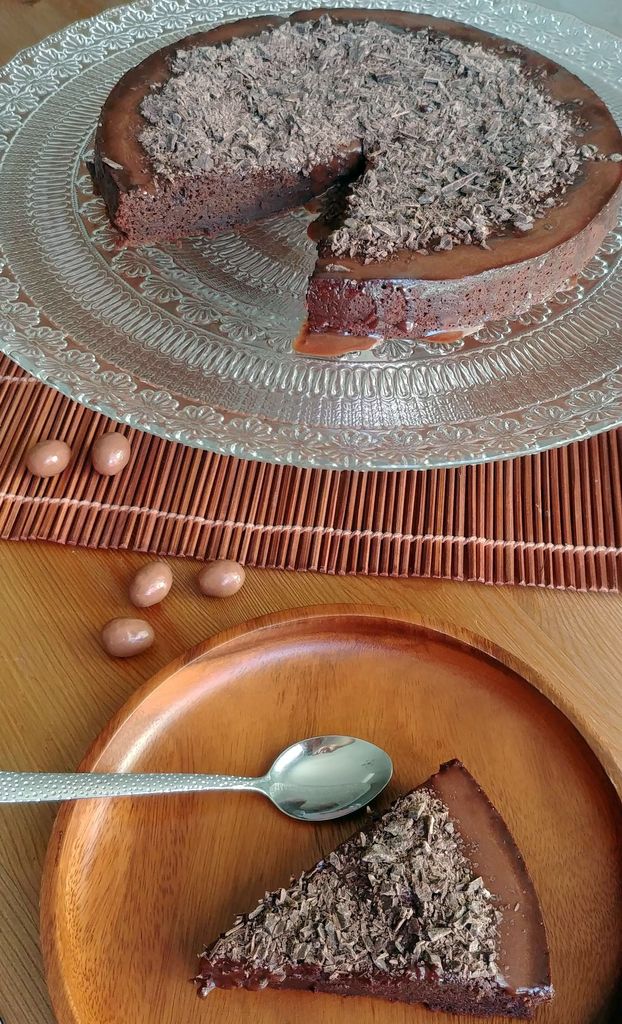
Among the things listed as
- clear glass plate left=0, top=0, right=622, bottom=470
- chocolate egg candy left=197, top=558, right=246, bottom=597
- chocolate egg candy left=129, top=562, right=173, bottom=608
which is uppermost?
clear glass plate left=0, top=0, right=622, bottom=470

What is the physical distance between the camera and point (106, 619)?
1.41 m

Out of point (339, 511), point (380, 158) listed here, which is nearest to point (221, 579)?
point (339, 511)

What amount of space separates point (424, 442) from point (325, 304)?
39cm

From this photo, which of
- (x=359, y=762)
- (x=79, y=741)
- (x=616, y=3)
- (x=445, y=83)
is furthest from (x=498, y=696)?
(x=616, y=3)

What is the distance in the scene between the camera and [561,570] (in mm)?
1470

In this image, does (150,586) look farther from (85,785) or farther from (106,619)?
(85,785)

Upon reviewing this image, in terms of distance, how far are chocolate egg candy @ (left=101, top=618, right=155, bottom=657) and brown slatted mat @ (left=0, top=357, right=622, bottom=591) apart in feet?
0.60

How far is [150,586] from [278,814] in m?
0.43

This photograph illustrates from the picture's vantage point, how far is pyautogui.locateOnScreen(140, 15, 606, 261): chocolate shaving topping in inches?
64.5

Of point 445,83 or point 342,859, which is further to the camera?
point 445,83

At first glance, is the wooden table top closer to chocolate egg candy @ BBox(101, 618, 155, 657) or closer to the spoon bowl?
chocolate egg candy @ BBox(101, 618, 155, 657)

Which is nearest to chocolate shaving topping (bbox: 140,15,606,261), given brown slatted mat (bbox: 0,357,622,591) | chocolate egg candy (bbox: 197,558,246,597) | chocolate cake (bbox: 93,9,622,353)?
chocolate cake (bbox: 93,9,622,353)

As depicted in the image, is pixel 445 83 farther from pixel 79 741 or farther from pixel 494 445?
pixel 79 741

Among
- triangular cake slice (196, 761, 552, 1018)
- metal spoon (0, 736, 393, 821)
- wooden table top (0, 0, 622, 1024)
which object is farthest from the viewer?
wooden table top (0, 0, 622, 1024)
